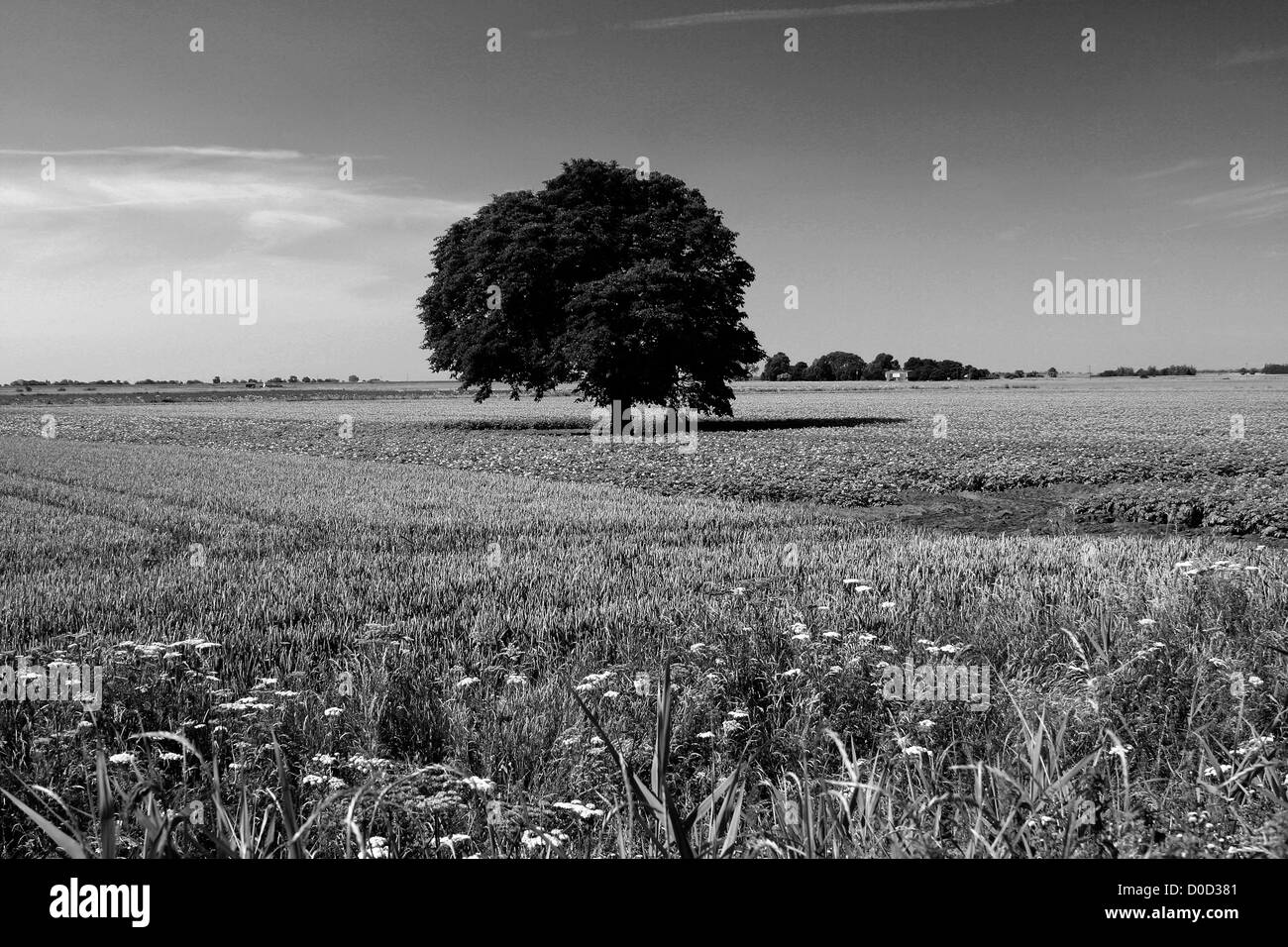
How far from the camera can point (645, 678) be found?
4.73 m

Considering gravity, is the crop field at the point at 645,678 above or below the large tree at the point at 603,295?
Result: below

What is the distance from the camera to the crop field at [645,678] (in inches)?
118

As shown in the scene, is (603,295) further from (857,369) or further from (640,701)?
(857,369)

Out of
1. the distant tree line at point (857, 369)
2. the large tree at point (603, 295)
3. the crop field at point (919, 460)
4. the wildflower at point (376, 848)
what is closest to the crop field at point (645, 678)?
the wildflower at point (376, 848)

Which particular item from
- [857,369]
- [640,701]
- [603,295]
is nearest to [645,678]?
[640,701]

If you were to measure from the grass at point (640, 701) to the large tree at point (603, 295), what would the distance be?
1044 inches

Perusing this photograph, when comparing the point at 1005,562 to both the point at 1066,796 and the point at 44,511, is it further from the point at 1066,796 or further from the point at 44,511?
the point at 44,511

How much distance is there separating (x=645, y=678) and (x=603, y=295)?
107ft

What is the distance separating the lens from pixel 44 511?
13.9 m

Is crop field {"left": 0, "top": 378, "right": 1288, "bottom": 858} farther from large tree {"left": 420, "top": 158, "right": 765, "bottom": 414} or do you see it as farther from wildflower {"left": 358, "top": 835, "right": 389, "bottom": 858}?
large tree {"left": 420, "top": 158, "right": 765, "bottom": 414}

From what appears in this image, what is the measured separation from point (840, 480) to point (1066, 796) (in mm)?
15999

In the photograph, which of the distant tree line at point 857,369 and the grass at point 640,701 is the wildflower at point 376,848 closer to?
the grass at point 640,701

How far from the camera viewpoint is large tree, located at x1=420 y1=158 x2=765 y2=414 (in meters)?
36.5
